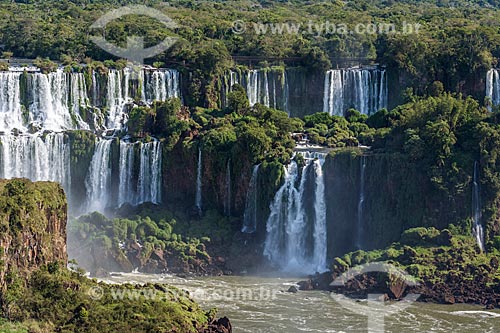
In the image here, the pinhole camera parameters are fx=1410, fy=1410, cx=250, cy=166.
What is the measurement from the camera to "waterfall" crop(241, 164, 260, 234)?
7019 centimetres

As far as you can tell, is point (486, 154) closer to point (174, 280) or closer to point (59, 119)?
point (174, 280)

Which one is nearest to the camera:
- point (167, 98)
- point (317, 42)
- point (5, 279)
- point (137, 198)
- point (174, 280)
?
point (5, 279)

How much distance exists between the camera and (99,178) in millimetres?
73625

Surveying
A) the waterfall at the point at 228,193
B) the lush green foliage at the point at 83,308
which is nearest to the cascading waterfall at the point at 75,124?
the waterfall at the point at 228,193

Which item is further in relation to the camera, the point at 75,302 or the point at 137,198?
the point at 137,198

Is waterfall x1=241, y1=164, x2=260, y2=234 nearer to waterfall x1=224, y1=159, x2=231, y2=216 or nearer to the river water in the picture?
waterfall x1=224, y1=159, x2=231, y2=216

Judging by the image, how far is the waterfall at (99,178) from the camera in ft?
241

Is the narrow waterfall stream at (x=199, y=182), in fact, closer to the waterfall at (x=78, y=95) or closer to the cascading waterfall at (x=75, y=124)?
the cascading waterfall at (x=75, y=124)

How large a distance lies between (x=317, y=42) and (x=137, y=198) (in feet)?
57.8

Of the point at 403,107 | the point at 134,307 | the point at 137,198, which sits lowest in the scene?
the point at 134,307

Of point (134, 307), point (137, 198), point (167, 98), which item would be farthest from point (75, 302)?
point (167, 98)

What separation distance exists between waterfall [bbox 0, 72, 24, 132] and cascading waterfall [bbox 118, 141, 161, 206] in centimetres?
617

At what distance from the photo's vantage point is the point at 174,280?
2571 inches

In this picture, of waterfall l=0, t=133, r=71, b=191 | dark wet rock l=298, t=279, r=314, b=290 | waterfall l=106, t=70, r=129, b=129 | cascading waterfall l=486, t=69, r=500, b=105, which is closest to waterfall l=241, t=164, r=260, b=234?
dark wet rock l=298, t=279, r=314, b=290
